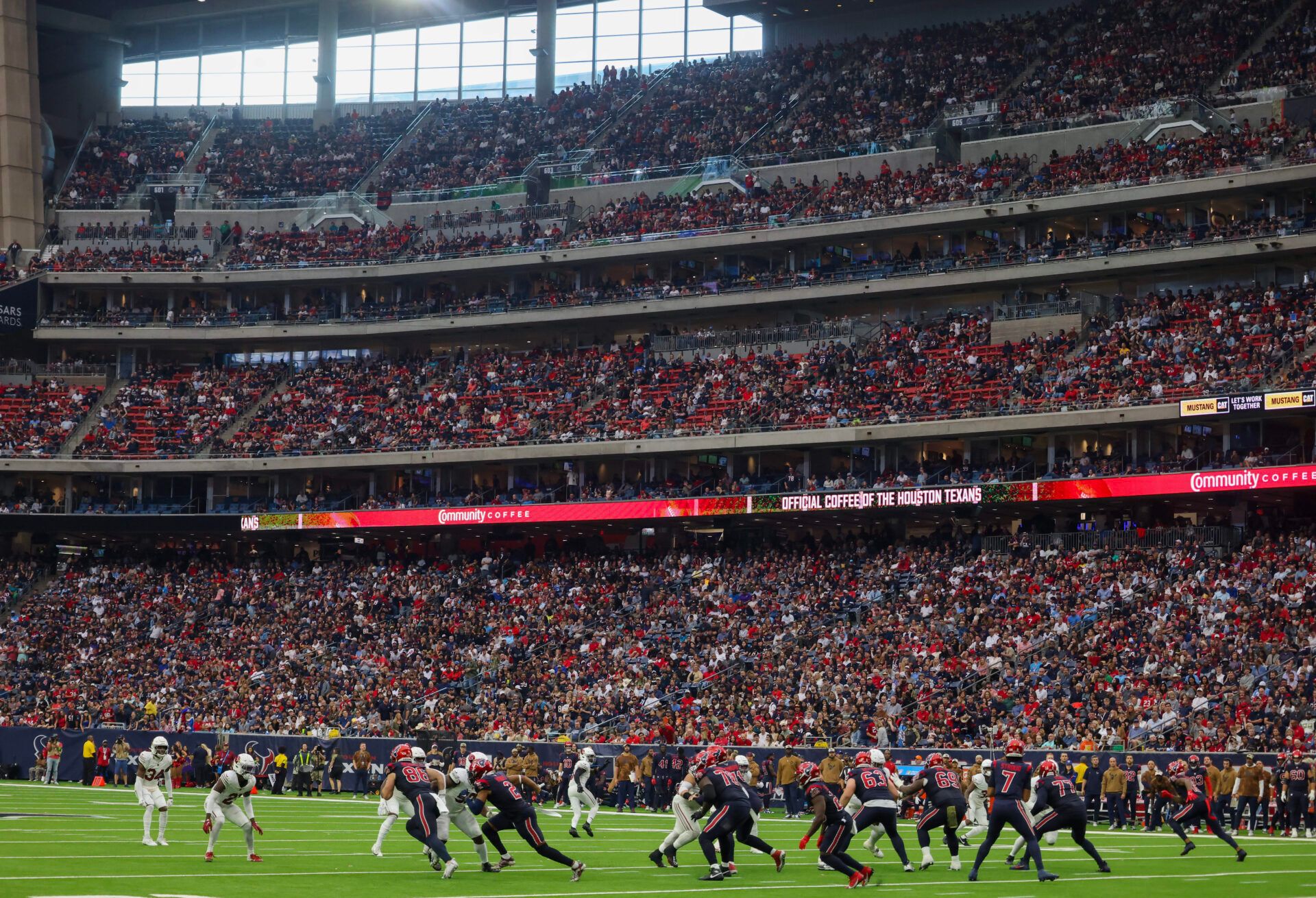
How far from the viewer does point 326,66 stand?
3201 inches

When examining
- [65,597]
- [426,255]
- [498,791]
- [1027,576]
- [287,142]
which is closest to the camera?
[498,791]

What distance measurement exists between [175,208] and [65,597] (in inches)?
821

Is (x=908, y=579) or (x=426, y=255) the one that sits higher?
(x=426, y=255)

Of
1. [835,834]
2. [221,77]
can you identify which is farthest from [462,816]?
[221,77]

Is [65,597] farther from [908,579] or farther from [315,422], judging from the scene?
[908,579]

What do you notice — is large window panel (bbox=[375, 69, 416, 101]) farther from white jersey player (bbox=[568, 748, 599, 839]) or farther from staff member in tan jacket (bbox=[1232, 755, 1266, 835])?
staff member in tan jacket (bbox=[1232, 755, 1266, 835])

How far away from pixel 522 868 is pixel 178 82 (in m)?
74.4

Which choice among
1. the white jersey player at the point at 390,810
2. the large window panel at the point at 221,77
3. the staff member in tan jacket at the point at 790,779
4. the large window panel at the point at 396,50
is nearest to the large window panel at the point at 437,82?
the large window panel at the point at 396,50

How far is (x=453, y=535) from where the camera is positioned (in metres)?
61.5

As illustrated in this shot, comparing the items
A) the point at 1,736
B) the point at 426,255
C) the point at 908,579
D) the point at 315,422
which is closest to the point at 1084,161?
the point at 908,579

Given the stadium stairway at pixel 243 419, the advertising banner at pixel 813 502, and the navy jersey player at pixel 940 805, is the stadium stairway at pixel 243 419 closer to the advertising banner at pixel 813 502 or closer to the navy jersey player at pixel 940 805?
the advertising banner at pixel 813 502

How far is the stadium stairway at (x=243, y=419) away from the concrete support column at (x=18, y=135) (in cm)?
1474

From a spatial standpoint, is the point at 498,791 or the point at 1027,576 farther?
the point at 1027,576

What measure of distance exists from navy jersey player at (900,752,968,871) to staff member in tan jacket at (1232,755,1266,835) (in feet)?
31.9
